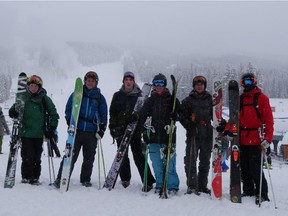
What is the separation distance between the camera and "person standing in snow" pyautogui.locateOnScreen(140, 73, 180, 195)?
571 centimetres

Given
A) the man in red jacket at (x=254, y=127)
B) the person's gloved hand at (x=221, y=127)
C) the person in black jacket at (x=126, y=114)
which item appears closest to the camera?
the man in red jacket at (x=254, y=127)

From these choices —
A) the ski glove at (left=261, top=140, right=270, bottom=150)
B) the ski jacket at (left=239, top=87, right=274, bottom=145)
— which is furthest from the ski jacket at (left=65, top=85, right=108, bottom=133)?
the ski glove at (left=261, top=140, right=270, bottom=150)

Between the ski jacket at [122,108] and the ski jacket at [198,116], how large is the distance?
990mm

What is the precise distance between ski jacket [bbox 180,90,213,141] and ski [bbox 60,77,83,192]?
1.96 metres

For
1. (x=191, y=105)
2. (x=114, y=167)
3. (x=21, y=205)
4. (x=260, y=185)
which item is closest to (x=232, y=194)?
(x=260, y=185)

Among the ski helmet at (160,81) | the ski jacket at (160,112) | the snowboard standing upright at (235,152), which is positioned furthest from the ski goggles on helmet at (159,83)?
the snowboard standing upright at (235,152)

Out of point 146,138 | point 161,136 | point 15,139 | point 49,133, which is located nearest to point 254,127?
point 161,136

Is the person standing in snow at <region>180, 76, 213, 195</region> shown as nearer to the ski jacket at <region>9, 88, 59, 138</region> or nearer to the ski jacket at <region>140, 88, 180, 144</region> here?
the ski jacket at <region>140, 88, 180, 144</region>

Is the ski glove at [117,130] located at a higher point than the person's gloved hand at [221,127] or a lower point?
lower

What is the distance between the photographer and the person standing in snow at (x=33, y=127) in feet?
19.8

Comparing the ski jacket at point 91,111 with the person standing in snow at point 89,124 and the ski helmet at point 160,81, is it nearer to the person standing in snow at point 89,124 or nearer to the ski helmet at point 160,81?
the person standing in snow at point 89,124

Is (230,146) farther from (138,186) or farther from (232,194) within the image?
(138,186)

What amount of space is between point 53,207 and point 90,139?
1577 millimetres

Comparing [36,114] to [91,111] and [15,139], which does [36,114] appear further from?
[91,111]
